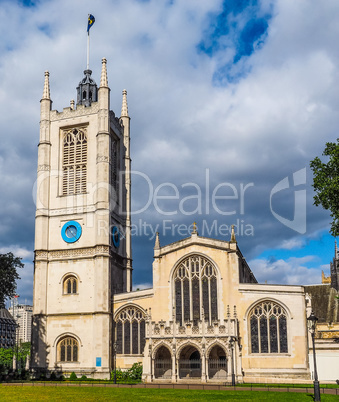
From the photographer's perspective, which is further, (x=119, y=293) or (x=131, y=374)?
(x=119, y=293)

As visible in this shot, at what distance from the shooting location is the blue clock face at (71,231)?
55.9 metres

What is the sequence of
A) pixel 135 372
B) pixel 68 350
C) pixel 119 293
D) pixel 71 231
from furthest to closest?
1. pixel 71 231
2. pixel 119 293
3. pixel 68 350
4. pixel 135 372

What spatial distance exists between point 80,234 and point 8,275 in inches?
408

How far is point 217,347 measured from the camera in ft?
157

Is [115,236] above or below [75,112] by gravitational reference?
below

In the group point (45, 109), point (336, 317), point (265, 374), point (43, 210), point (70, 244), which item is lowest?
point (265, 374)

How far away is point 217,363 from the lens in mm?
47156

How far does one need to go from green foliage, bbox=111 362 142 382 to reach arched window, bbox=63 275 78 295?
32.9ft

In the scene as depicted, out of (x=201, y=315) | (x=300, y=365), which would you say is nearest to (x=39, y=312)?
(x=201, y=315)

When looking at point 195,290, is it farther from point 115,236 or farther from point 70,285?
point 70,285

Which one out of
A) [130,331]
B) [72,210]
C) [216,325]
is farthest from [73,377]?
[72,210]

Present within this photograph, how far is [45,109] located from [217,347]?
34.3 m


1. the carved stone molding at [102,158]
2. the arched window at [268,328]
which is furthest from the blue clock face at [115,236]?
the arched window at [268,328]

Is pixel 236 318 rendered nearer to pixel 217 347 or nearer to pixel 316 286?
pixel 217 347
